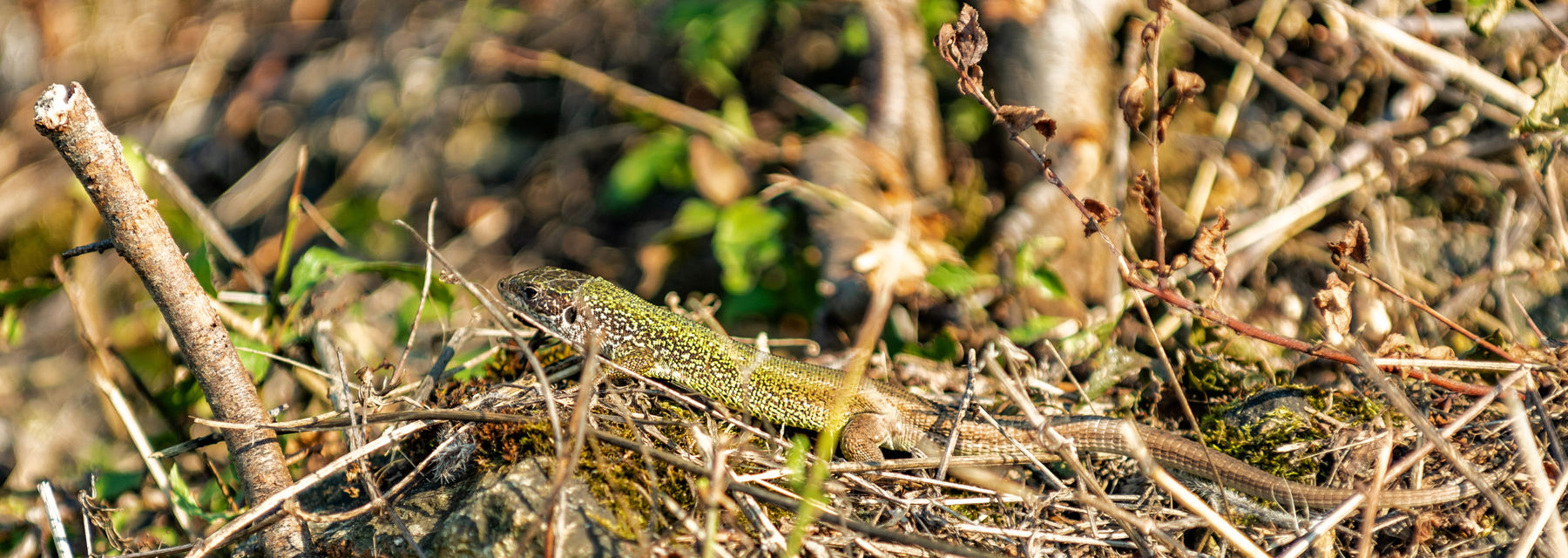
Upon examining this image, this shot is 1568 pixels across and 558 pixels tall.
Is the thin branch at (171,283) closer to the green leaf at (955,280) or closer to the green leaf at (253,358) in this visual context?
the green leaf at (253,358)

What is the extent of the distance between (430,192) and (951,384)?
5581 millimetres

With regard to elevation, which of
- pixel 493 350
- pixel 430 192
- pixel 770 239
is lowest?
pixel 493 350

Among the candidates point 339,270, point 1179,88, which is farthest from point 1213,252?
point 339,270

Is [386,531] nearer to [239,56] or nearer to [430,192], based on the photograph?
[430,192]

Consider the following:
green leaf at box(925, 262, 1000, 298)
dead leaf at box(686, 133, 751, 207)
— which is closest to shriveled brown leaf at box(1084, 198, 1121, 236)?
green leaf at box(925, 262, 1000, 298)

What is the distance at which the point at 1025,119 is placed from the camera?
2.85 m

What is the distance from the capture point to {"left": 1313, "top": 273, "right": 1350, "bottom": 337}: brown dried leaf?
9.55ft

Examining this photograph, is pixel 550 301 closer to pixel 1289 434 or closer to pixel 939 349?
pixel 939 349

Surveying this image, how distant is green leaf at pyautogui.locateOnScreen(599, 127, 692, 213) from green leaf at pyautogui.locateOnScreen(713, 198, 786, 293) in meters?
0.88

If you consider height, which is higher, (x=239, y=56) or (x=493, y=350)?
(x=239, y=56)

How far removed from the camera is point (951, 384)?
4.06 metres

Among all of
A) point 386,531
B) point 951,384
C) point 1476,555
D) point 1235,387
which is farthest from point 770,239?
point 1476,555

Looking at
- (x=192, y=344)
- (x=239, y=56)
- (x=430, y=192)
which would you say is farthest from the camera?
(x=239, y=56)

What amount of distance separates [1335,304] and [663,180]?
451 centimetres
